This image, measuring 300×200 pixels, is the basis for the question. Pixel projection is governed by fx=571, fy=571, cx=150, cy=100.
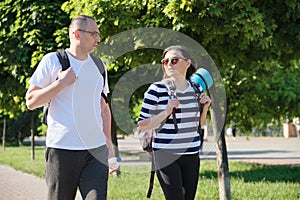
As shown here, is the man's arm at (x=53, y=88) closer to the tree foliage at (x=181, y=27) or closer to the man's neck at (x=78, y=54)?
the man's neck at (x=78, y=54)

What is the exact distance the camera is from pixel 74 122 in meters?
3.95

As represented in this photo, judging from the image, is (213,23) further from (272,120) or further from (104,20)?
(272,120)

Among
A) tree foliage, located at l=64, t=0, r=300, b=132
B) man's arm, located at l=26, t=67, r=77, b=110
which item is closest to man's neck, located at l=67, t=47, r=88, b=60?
man's arm, located at l=26, t=67, r=77, b=110

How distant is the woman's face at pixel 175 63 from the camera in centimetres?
475

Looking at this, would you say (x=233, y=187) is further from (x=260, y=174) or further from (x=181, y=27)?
(x=181, y=27)

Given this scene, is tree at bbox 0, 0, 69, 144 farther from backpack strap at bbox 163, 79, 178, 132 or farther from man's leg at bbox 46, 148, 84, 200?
man's leg at bbox 46, 148, 84, 200

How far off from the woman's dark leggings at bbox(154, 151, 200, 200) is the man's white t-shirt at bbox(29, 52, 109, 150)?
0.79 meters

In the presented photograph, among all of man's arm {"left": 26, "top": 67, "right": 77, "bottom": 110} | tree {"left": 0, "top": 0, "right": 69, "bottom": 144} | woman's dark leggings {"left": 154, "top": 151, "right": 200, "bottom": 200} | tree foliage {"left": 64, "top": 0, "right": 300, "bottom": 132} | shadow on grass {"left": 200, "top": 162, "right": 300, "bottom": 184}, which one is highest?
tree {"left": 0, "top": 0, "right": 69, "bottom": 144}

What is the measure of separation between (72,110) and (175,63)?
1171 millimetres

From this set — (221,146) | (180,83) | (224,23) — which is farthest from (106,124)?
(221,146)

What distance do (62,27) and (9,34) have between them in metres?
0.98

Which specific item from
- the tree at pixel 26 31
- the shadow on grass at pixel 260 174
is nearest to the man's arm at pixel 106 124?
the tree at pixel 26 31

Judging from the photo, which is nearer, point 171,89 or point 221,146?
point 171,89

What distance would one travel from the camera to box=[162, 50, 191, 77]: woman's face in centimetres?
475
